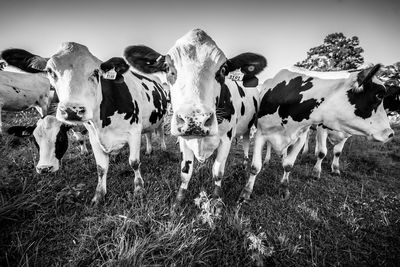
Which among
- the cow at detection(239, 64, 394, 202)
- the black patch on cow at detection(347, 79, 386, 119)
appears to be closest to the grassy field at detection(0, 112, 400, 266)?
the cow at detection(239, 64, 394, 202)

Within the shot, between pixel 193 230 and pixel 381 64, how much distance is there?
351cm

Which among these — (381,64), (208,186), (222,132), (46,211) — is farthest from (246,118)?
(46,211)

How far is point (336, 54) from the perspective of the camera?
21.5m

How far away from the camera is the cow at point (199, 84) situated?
179 cm

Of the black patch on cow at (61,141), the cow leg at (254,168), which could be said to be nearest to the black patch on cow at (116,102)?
the black patch on cow at (61,141)

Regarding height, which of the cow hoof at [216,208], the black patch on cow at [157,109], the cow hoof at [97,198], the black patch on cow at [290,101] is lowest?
the cow hoof at [97,198]

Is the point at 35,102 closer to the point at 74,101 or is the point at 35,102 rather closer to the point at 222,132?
the point at 74,101

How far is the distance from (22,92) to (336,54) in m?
27.5

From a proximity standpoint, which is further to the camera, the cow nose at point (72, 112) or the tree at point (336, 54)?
the tree at point (336, 54)

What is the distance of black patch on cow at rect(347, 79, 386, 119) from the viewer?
9.98 feet

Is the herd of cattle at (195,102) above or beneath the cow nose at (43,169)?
above

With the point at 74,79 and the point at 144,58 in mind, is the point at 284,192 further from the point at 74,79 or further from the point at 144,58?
the point at 74,79

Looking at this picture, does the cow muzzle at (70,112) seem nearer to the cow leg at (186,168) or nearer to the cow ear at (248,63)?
the cow leg at (186,168)

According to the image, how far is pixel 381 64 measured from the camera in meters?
2.77
